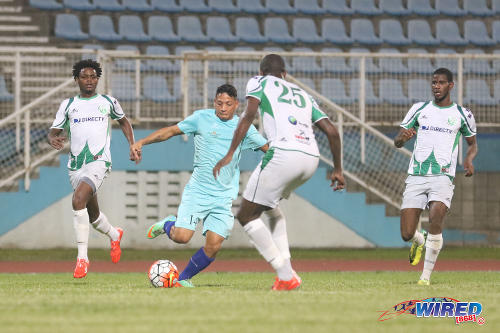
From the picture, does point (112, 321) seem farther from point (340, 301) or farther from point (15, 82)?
point (15, 82)

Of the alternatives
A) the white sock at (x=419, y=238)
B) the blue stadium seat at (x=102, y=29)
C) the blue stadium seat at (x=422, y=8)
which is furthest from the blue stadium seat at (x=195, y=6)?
the white sock at (x=419, y=238)

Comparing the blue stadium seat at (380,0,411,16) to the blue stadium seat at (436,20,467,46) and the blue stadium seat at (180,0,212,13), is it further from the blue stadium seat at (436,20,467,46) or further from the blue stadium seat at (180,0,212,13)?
the blue stadium seat at (180,0,212,13)

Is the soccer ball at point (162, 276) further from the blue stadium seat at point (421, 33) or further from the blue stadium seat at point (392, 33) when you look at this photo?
the blue stadium seat at point (421, 33)

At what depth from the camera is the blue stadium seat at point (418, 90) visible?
1641cm

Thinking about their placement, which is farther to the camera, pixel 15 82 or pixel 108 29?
pixel 108 29

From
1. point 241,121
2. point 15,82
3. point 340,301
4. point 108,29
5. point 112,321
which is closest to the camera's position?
point 112,321

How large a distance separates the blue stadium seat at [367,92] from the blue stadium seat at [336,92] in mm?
79

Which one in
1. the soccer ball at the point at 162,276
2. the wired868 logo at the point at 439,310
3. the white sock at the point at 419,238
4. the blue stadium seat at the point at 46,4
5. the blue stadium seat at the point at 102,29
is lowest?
the soccer ball at the point at 162,276

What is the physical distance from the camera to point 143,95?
16.0 meters

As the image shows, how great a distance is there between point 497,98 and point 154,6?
8.13m

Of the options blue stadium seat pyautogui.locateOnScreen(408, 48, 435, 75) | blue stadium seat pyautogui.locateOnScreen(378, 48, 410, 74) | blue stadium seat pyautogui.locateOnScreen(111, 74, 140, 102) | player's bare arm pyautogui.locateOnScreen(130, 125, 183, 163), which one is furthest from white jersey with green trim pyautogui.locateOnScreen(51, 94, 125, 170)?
blue stadium seat pyautogui.locateOnScreen(408, 48, 435, 75)

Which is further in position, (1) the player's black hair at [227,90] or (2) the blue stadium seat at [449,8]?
(2) the blue stadium seat at [449,8]

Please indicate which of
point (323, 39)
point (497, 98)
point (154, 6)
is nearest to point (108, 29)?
point (154, 6)

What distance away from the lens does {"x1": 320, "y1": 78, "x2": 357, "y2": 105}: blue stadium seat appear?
16.4m
